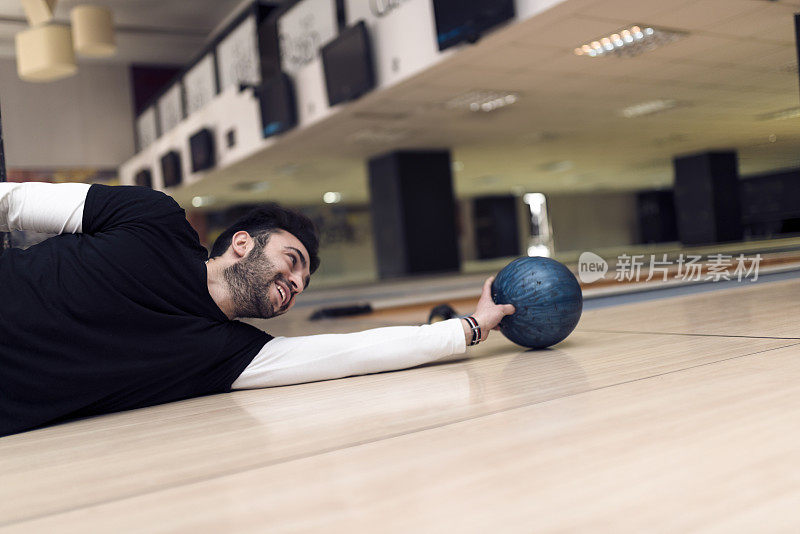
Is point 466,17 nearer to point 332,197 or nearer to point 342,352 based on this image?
point 342,352

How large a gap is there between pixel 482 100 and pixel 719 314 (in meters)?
6.18

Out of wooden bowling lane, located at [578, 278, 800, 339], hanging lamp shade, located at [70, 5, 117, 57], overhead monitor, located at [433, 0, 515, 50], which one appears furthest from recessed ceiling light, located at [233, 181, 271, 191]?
wooden bowling lane, located at [578, 278, 800, 339]

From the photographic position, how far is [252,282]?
6.05 feet

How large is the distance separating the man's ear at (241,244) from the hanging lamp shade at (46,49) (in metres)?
8.40

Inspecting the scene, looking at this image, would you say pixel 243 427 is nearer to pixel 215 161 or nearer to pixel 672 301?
pixel 672 301

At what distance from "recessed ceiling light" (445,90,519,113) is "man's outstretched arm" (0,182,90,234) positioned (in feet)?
22.3

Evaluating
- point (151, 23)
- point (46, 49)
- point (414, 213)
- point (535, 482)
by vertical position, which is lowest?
point (535, 482)

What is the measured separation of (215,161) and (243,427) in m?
11.1

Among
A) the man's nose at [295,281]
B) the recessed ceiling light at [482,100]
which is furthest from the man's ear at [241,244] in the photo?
the recessed ceiling light at [482,100]

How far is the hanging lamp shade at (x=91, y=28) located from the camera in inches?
368

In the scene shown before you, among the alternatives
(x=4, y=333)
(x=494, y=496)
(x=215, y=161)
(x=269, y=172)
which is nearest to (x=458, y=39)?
(x=4, y=333)

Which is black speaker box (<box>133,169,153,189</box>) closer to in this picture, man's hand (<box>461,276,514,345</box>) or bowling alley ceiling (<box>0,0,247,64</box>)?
bowling alley ceiling (<box>0,0,247,64</box>)

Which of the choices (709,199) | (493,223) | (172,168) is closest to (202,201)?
(172,168)

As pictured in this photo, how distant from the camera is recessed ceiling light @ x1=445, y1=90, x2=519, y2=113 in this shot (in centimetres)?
830
